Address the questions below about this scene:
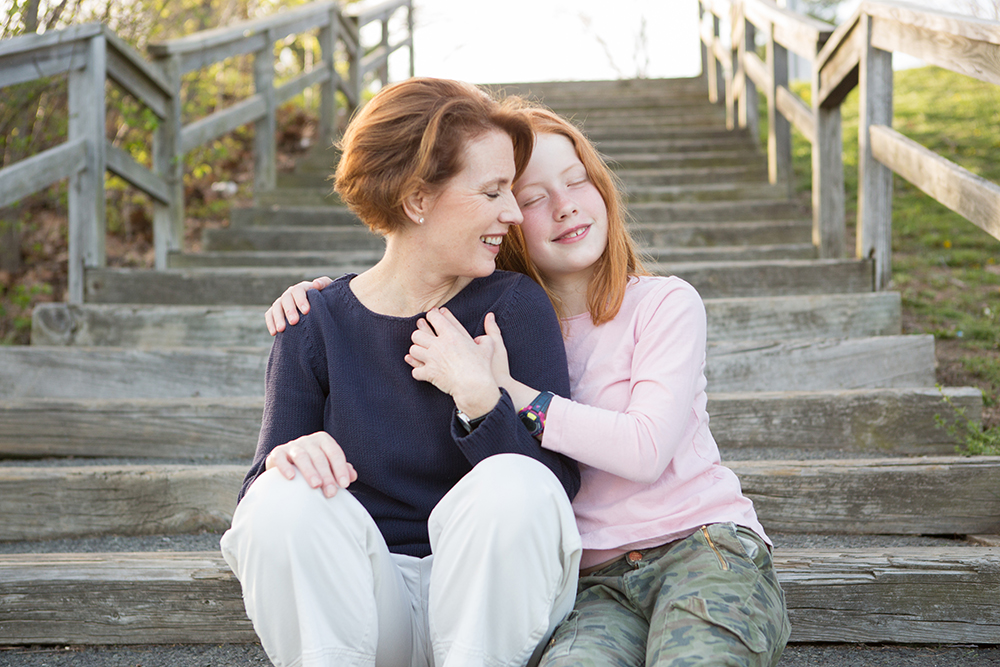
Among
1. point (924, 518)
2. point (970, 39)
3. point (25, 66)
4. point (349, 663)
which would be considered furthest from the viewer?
point (25, 66)

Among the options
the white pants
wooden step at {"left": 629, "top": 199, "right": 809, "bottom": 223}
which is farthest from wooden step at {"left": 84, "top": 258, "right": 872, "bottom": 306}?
the white pants

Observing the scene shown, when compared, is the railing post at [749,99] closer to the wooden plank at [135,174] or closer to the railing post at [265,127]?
the railing post at [265,127]

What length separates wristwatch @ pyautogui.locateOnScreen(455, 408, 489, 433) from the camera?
1.38 metres

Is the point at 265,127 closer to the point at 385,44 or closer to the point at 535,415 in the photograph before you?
the point at 385,44

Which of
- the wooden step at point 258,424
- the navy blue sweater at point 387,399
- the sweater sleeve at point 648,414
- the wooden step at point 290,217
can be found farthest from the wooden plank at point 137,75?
the sweater sleeve at point 648,414

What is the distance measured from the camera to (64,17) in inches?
147

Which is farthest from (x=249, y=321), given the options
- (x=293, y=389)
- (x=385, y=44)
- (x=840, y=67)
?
(x=385, y=44)

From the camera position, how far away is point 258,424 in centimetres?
226

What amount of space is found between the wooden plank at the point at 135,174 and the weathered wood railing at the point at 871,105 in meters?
2.77

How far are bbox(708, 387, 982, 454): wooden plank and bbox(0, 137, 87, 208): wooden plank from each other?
2269 millimetres

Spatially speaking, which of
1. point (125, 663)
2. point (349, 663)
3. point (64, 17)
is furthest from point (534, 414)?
point (64, 17)

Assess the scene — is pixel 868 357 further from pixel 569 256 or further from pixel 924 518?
pixel 569 256

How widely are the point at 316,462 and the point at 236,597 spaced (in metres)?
0.52

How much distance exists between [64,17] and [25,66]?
3.41 ft
